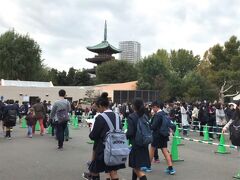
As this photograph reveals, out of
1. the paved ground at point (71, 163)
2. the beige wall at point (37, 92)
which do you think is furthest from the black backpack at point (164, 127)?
the beige wall at point (37, 92)

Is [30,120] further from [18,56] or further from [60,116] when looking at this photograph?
[18,56]

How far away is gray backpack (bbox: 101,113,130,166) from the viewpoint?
5.94 meters

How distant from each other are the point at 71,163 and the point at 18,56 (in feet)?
160

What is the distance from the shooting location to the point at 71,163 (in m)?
9.61

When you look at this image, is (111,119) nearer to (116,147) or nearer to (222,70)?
(116,147)

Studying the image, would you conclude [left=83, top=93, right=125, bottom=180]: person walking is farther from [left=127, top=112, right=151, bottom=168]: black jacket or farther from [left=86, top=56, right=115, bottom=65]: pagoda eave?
[left=86, top=56, right=115, bottom=65]: pagoda eave

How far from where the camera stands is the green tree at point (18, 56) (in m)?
56.5

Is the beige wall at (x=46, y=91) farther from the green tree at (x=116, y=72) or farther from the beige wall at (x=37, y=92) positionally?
the green tree at (x=116, y=72)

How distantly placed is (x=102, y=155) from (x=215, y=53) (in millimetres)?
42800

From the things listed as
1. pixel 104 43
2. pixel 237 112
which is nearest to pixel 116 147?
pixel 237 112

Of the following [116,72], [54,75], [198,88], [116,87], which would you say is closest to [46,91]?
[116,87]

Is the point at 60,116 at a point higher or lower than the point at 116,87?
lower

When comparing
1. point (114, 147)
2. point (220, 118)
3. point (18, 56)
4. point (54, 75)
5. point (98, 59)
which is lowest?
point (114, 147)

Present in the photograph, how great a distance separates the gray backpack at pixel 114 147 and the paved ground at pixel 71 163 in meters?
2.05
